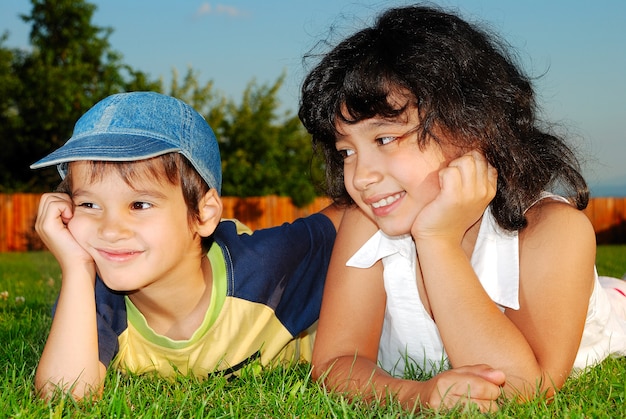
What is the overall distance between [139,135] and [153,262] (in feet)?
1.78

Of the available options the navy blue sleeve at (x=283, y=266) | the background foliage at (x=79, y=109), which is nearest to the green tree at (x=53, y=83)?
the background foliage at (x=79, y=109)

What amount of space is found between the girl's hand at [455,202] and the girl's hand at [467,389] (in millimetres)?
564

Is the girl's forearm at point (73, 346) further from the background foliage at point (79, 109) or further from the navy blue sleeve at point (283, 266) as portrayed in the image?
the background foliage at point (79, 109)

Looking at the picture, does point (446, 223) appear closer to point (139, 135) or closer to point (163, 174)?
point (163, 174)

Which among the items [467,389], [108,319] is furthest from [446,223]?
[108,319]

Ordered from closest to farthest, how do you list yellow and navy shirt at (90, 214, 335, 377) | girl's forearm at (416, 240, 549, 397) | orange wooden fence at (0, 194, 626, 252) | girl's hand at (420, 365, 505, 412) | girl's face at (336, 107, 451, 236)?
1. girl's hand at (420, 365, 505, 412)
2. girl's forearm at (416, 240, 549, 397)
3. girl's face at (336, 107, 451, 236)
4. yellow and navy shirt at (90, 214, 335, 377)
5. orange wooden fence at (0, 194, 626, 252)

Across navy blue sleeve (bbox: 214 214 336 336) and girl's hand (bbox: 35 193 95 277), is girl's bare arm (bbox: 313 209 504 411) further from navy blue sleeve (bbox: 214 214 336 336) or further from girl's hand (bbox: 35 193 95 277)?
girl's hand (bbox: 35 193 95 277)

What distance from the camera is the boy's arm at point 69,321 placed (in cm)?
291

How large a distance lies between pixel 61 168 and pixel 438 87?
1727mm

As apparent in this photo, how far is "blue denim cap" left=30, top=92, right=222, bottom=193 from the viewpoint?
2885 millimetres

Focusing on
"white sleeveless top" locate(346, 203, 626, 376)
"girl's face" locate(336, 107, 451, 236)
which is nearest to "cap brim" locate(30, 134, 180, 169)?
"girl's face" locate(336, 107, 451, 236)

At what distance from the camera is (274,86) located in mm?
30891

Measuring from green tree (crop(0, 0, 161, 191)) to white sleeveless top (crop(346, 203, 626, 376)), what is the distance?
25180 mm

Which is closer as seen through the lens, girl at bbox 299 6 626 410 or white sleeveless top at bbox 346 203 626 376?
girl at bbox 299 6 626 410
